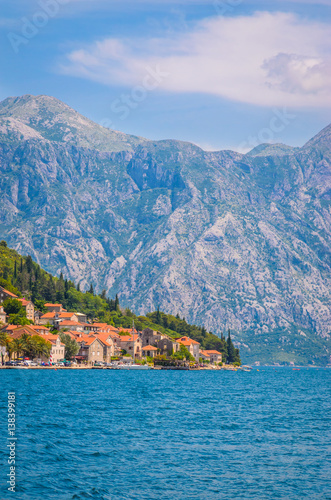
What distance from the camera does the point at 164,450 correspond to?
55.2 metres

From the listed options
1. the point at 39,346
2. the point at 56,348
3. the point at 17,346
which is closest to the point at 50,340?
the point at 56,348

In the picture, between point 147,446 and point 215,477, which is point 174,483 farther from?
point 147,446

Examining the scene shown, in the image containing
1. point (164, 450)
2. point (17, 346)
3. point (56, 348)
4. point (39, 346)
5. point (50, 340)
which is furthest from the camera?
point (56, 348)

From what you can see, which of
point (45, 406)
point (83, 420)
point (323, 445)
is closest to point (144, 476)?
point (323, 445)

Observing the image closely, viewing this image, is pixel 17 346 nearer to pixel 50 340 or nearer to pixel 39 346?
pixel 39 346

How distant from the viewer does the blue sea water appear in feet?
141

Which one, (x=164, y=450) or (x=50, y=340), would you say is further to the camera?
(x=50, y=340)

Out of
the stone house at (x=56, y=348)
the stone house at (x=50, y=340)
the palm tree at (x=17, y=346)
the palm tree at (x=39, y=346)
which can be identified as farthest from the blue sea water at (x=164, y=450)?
the stone house at (x=56, y=348)

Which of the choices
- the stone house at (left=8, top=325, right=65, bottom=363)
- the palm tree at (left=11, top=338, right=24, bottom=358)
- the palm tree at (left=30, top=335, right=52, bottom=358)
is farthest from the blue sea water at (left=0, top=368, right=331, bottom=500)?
the stone house at (left=8, top=325, right=65, bottom=363)

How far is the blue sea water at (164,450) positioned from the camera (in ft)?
141

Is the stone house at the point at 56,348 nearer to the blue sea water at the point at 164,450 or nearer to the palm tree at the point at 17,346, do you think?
→ the palm tree at the point at 17,346

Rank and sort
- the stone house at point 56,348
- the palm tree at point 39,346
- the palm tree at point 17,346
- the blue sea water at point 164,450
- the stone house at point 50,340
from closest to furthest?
the blue sea water at point 164,450
the palm tree at point 17,346
the palm tree at point 39,346
the stone house at point 50,340
the stone house at point 56,348

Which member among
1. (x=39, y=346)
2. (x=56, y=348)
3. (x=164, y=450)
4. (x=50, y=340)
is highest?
(x=50, y=340)

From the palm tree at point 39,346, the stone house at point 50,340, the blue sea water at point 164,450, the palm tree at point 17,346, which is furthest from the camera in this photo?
the stone house at point 50,340
